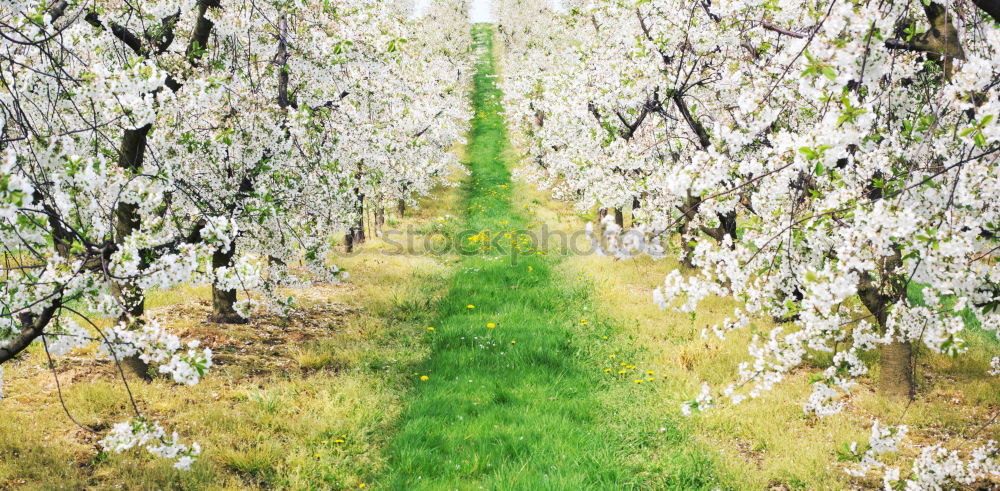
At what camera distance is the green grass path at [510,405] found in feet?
20.1

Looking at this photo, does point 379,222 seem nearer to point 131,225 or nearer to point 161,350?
point 131,225

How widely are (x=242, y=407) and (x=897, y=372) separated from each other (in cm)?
864

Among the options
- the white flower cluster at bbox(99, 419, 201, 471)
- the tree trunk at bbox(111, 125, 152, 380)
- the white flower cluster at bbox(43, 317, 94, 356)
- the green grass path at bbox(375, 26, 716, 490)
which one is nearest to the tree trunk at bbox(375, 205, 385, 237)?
the green grass path at bbox(375, 26, 716, 490)

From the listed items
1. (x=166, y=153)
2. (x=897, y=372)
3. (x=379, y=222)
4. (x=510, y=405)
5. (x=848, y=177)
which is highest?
(x=166, y=153)

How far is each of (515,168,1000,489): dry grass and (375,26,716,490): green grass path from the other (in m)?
1.00

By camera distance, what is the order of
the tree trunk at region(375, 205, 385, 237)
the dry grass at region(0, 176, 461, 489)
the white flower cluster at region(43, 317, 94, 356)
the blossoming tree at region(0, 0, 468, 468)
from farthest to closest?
1. the tree trunk at region(375, 205, 385, 237)
2. the dry grass at region(0, 176, 461, 489)
3. the white flower cluster at region(43, 317, 94, 356)
4. the blossoming tree at region(0, 0, 468, 468)

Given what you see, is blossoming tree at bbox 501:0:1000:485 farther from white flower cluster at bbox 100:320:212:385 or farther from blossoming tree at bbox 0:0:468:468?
blossoming tree at bbox 0:0:468:468

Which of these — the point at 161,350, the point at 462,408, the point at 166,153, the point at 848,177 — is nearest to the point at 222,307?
the point at 166,153

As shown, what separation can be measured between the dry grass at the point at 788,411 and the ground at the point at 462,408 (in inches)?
1.1

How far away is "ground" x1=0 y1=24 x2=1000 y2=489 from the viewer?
19.6 ft

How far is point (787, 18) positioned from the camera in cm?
745

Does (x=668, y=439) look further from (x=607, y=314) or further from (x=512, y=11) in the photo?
(x=512, y=11)

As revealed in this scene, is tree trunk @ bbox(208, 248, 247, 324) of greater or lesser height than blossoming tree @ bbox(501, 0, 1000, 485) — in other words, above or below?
below

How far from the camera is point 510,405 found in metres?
7.74
